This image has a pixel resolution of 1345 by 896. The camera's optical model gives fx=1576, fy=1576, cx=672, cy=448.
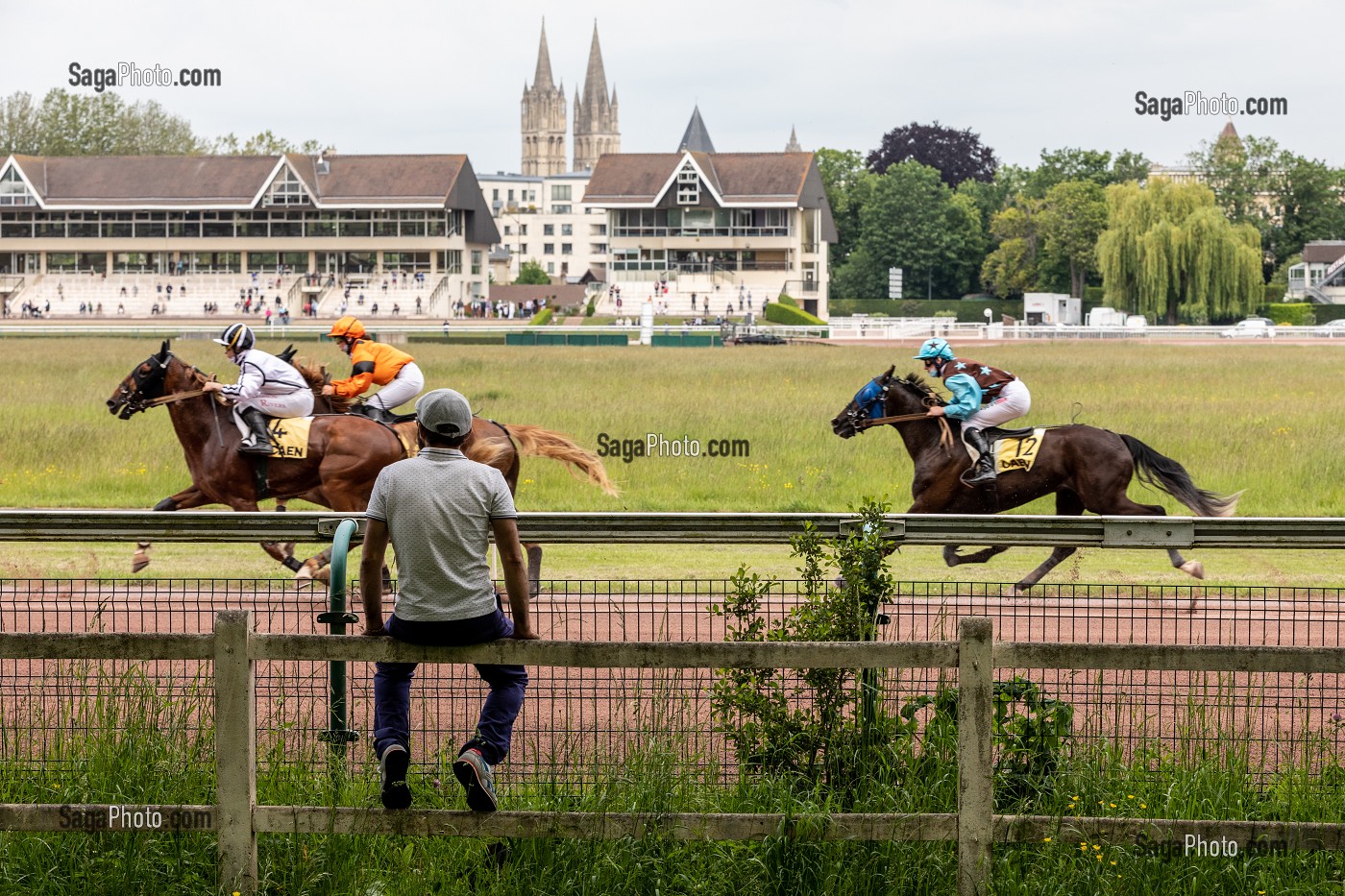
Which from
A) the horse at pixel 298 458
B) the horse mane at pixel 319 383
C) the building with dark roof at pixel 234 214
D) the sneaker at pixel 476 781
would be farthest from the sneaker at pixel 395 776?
the building with dark roof at pixel 234 214

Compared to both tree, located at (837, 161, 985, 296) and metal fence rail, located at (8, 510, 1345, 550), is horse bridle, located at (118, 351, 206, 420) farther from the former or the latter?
tree, located at (837, 161, 985, 296)

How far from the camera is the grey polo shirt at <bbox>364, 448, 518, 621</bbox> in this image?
206 inches

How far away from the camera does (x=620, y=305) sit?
95938mm

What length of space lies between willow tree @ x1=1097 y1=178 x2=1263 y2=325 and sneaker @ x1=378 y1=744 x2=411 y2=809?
76.8 metres

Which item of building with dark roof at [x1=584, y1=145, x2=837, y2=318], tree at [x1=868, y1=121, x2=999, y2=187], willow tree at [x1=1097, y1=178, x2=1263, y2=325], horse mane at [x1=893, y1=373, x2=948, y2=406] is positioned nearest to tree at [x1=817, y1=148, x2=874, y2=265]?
tree at [x1=868, y1=121, x2=999, y2=187]

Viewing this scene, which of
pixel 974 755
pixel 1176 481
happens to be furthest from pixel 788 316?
pixel 974 755

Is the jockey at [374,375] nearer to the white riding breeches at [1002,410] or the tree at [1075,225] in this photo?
the white riding breeches at [1002,410]

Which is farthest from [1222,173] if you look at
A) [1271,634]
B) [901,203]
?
[1271,634]

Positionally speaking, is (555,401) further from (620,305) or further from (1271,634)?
(620,305)

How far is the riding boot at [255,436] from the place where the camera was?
12.2 m

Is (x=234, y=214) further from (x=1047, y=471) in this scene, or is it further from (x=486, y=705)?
(x=486, y=705)

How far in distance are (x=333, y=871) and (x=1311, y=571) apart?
382 inches

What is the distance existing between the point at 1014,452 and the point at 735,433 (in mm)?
10334

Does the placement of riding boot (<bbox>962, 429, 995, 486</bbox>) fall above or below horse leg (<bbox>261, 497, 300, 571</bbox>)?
above
